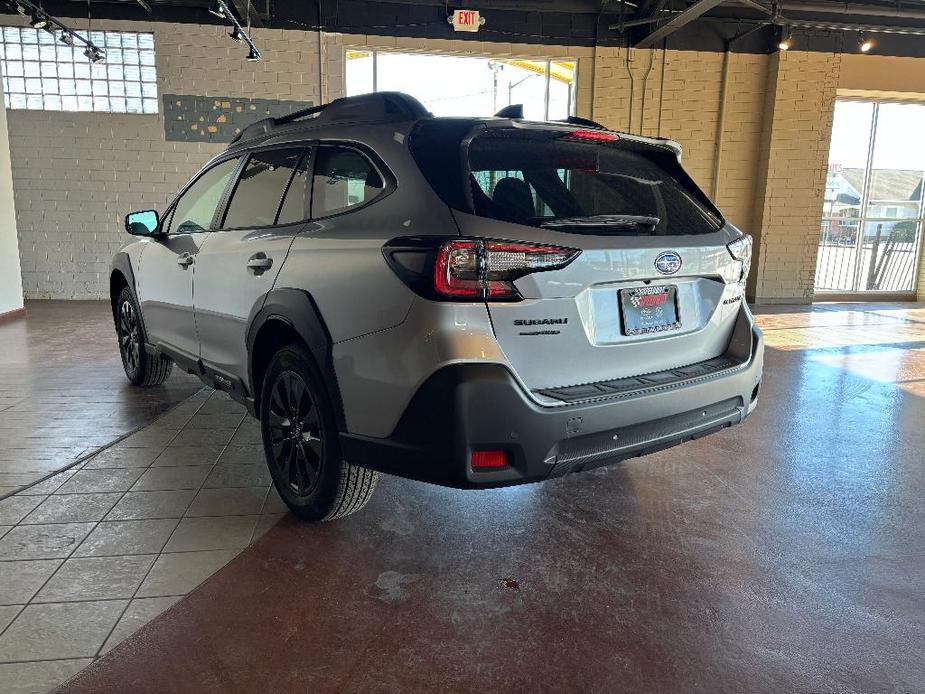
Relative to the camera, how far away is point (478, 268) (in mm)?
1971

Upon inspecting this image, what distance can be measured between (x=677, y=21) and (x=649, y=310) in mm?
7805

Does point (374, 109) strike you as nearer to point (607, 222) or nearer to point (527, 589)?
point (607, 222)

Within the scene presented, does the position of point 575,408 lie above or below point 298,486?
above

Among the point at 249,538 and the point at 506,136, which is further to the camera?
the point at 249,538

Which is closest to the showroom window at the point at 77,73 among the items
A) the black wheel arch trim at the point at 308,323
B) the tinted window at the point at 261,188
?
the tinted window at the point at 261,188

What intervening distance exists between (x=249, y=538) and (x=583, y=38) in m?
9.55

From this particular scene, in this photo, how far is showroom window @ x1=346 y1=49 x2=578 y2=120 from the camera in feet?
32.4

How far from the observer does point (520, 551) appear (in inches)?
101

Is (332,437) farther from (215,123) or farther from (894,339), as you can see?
(215,123)

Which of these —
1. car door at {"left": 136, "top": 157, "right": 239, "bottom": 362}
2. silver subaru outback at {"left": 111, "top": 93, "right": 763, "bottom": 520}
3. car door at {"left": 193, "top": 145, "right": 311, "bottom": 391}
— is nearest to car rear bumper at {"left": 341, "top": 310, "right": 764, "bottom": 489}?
silver subaru outback at {"left": 111, "top": 93, "right": 763, "bottom": 520}

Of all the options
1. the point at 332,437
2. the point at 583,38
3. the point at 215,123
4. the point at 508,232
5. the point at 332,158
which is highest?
the point at 583,38

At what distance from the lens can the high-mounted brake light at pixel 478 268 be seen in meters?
1.97

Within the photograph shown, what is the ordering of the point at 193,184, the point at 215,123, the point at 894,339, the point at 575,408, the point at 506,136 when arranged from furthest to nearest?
the point at 215,123
the point at 894,339
the point at 193,184
the point at 506,136
the point at 575,408

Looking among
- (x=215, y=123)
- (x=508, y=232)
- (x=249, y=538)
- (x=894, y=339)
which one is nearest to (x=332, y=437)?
(x=249, y=538)
